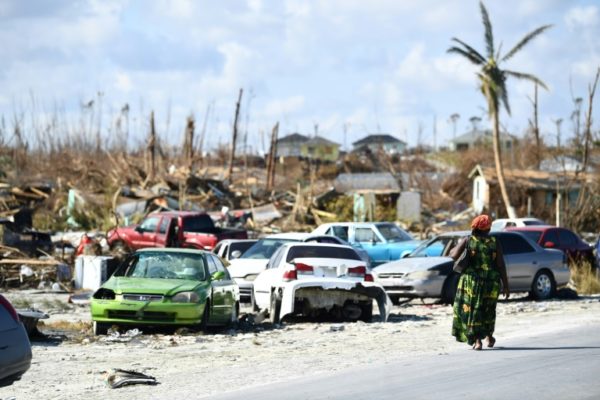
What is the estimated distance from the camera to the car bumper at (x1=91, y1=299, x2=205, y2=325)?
53.0 ft

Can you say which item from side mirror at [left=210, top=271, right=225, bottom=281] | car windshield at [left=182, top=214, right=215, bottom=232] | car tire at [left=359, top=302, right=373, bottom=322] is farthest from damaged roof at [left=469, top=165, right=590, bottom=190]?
side mirror at [left=210, top=271, right=225, bottom=281]

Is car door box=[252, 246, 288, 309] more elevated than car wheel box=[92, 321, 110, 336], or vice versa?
car door box=[252, 246, 288, 309]

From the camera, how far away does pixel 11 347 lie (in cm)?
888

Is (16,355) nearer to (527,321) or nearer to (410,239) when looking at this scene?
(527,321)

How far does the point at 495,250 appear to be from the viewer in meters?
13.9

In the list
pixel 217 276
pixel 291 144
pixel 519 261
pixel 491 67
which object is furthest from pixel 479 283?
pixel 291 144

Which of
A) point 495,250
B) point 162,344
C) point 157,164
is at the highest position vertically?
point 157,164

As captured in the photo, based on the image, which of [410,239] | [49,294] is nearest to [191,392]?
[49,294]

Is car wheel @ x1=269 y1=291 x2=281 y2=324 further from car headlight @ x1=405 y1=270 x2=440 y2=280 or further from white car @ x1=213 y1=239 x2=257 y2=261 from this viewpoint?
white car @ x1=213 y1=239 x2=257 y2=261

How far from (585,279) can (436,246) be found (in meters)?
4.45

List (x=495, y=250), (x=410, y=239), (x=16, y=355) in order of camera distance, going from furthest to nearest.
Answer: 1. (x=410, y=239)
2. (x=495, y=250)
3. (x=16, y=355)

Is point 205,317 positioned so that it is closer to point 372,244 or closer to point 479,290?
point 479,290

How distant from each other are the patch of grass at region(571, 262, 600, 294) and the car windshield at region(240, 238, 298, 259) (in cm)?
767

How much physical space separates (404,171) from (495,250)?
185ft
